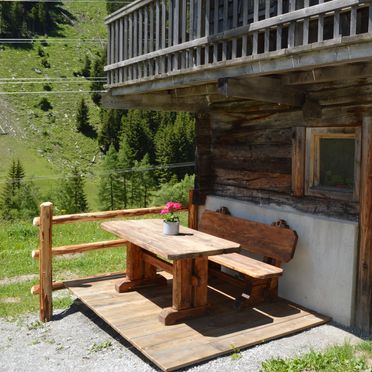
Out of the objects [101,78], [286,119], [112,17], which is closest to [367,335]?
[286,119]

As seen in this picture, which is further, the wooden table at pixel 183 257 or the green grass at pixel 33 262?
the green grass at pixel 33 262

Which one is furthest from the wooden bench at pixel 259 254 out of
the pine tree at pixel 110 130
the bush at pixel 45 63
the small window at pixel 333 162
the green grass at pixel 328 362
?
the bush at pixel 45 63

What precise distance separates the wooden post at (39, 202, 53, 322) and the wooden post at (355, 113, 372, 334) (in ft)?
11.3

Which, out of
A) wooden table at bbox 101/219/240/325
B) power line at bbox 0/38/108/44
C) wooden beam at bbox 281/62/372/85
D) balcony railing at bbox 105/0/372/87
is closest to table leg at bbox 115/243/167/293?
wooden table at bbox 101/219/240/325

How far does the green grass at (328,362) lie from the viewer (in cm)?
423

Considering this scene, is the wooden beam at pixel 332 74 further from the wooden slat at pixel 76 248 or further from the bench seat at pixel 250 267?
the wooden slat at pixel 76 248

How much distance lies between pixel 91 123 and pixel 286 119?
69492 millimetres

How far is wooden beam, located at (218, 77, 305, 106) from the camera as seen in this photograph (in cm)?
494

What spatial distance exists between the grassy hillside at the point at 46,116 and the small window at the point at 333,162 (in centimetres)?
4787

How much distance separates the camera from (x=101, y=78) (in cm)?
7781

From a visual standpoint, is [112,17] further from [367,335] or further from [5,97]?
[5,97]

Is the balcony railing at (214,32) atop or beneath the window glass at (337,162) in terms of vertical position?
atop

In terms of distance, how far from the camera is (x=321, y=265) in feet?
18.3

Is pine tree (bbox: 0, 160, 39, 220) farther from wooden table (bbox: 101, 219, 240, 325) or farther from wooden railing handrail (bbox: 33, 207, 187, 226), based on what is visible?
wooden table (bbox: 101, 219, 240, 325)
